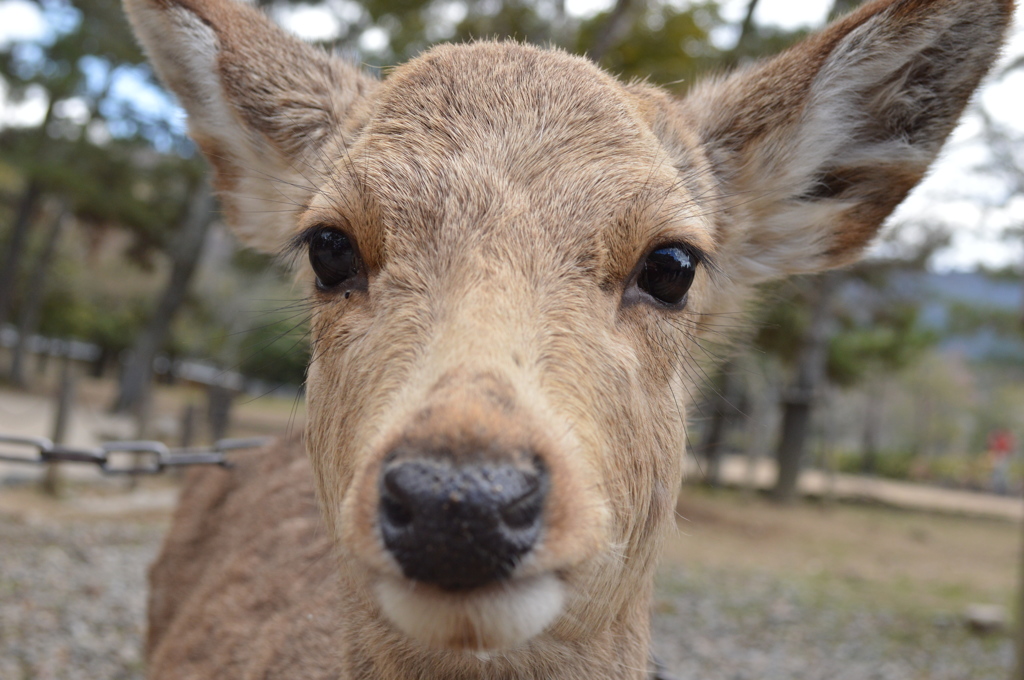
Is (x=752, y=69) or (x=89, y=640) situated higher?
(x=752, y=69)

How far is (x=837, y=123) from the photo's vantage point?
291 centimetres

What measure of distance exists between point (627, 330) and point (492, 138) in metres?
0.73

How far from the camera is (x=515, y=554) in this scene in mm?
1497

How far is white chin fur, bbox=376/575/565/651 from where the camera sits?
1.52m

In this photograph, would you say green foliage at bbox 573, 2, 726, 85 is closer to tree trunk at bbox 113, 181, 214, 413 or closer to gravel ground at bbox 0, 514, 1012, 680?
gravel ground at bbox 0, 514, 1012, 680

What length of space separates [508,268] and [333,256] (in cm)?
68

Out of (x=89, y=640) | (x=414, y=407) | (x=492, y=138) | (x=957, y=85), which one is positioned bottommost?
(x=89, y=640)

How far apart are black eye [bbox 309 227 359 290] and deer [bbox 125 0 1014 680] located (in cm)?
1

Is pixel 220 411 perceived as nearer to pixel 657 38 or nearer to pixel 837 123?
pixel 657 38

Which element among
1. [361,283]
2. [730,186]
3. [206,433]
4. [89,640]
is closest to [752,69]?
[730,186]

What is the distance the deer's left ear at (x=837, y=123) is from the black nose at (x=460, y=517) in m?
1.79

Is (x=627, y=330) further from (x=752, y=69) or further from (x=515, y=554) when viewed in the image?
(x=752, y=69)

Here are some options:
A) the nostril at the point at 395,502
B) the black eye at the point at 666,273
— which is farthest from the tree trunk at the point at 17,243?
the nostril at the point at 395,502

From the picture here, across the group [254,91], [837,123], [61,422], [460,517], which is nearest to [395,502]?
[460,517]
